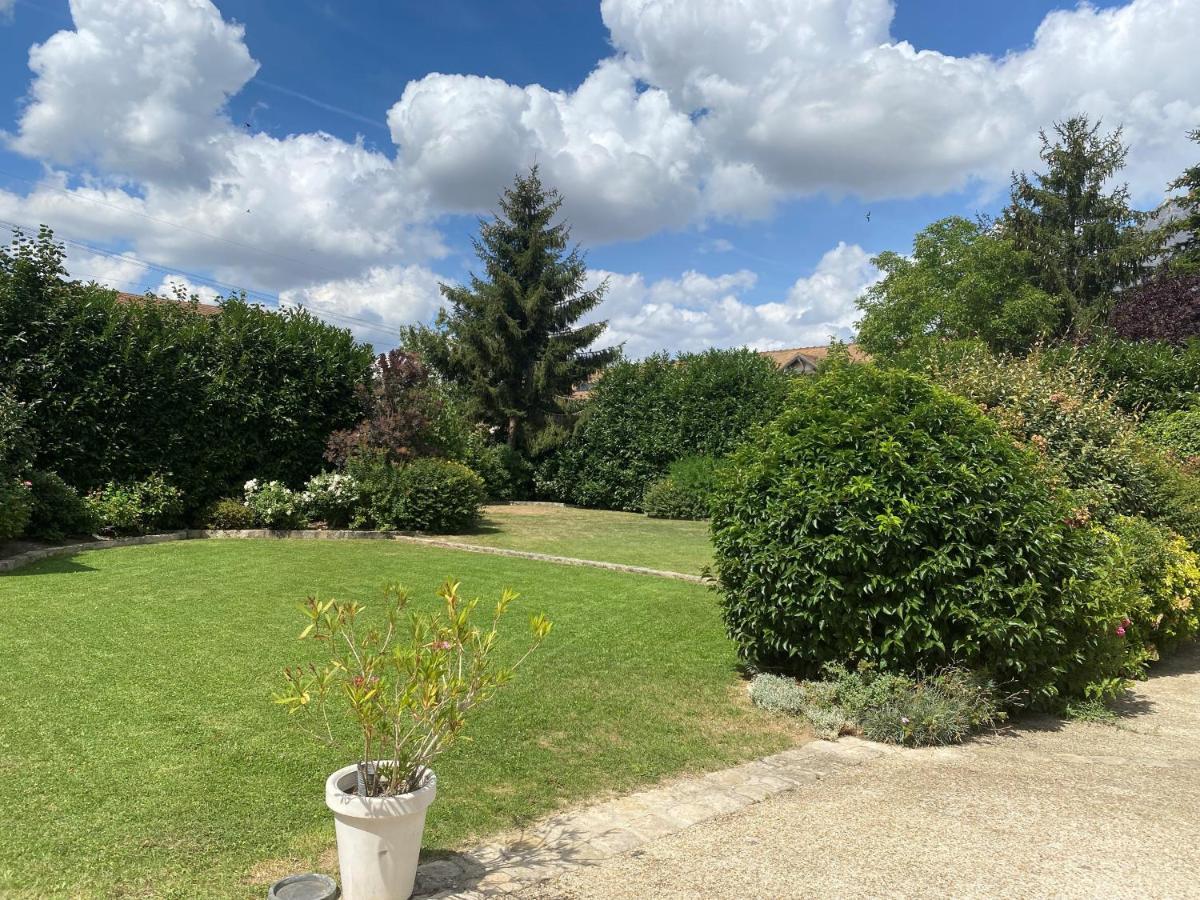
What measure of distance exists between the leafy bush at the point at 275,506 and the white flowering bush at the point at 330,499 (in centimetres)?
14

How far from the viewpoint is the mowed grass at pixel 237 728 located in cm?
303

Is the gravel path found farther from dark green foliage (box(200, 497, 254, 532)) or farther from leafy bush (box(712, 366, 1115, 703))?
dark green foliage (box(200, 497, 254, 532))

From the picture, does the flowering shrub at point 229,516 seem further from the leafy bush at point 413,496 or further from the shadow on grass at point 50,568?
the shadow on grass at point 50,568

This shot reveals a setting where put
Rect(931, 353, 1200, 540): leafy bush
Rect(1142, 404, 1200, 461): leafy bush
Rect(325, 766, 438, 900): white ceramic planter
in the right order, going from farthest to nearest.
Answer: Rect(1142, 404, 1200, 461): leafy bush, Rect(931, 353, 1200, 540): leafy bush, Rect(325, 766, 438, 900): white ceramic planter

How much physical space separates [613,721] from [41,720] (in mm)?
3279

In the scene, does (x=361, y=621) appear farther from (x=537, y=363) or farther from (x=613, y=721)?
(x=537, y=363)

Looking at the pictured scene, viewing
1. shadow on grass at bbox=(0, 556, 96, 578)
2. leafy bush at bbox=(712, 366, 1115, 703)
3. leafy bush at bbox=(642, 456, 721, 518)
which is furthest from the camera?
leafy bush at bbox=(642, 456, 721, 518)

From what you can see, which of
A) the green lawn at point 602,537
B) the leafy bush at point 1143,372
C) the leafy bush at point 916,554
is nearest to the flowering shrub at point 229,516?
the green lawn at point 602,537

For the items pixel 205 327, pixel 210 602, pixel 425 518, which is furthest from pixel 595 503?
pixel 210 602

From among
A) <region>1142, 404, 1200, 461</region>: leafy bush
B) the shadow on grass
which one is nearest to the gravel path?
<region>1142, 404, 1200, 461</region>: leafy bush

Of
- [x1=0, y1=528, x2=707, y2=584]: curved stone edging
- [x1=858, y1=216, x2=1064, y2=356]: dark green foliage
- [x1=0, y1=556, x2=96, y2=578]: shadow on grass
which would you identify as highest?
[x1=858, y1=216, x2=1064, y2=356]: dark green foliage

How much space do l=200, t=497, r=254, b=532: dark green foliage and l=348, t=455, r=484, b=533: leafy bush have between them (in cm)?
186

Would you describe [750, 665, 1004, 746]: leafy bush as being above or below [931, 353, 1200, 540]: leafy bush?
below

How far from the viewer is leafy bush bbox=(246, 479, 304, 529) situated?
500 inches
